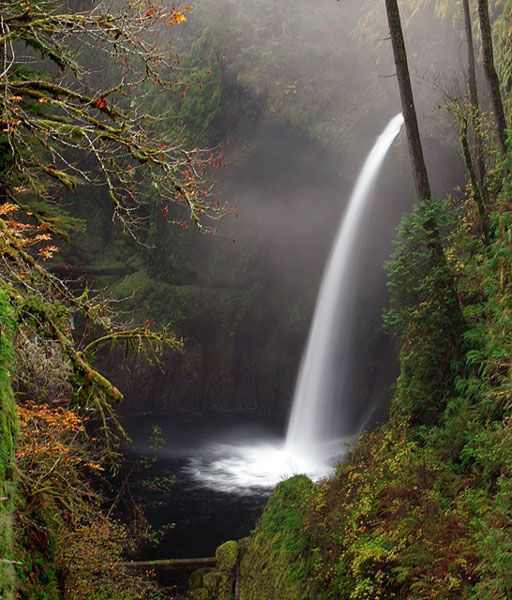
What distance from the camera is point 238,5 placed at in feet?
76.7

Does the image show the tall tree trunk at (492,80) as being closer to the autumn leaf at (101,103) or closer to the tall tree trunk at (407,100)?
the tall tree trunk at (407,100)

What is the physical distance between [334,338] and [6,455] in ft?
54.6

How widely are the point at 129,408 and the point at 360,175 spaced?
503 inches

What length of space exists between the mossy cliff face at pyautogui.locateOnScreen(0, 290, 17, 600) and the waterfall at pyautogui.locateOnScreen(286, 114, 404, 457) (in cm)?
1594

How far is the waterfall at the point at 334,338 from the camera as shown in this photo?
19.0 meters

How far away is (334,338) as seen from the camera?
1936 cm

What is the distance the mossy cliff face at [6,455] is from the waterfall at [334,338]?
Result: 52.3 feet

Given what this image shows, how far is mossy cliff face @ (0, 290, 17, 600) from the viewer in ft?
9.07

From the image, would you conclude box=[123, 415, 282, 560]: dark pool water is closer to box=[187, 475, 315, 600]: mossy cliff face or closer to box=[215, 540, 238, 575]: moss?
box=[215, 540, 238, 575]: moss

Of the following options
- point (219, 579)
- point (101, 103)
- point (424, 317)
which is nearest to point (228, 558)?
point (219, 579)

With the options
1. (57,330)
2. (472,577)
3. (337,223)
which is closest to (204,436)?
(337,223)

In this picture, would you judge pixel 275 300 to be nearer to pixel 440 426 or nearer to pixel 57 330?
pixel 440 426

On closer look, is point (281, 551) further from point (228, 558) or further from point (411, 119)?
point (411, 119)

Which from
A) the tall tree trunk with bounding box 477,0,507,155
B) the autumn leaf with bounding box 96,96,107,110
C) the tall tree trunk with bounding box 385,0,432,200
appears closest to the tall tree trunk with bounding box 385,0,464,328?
the tall tree trunk with bounding box 385,0,432,200
